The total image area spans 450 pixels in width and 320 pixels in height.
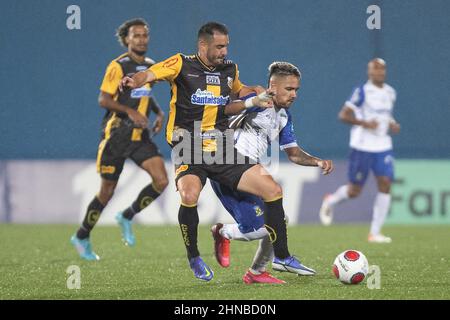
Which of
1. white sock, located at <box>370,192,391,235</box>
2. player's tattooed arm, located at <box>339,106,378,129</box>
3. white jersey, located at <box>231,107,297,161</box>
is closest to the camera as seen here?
white jersey, located at <box>231,107,297,161</box>

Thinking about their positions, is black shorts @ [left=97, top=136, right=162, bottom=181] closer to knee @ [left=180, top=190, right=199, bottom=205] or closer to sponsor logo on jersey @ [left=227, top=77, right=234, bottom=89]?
sponsor logo on jersey @ [left=227, top=77, right=234, bottom=89]

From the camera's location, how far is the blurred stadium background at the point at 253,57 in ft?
44.0

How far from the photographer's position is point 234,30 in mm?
13539

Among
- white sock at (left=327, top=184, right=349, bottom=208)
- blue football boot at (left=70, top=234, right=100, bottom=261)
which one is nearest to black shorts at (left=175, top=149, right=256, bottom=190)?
blue football boot at (left=70, top=234, right=100, bottom=261)

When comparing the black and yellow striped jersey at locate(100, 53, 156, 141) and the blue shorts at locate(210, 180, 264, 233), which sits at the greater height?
the black and yellow striped jersey at locate(100, 53, 156, 141)

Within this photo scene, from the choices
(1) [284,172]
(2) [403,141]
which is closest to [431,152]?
(2) [403,141]

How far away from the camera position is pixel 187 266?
7.78 meters

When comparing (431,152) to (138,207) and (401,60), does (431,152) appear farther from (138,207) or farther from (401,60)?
(138,207)

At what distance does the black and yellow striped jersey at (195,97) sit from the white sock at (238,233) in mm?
637

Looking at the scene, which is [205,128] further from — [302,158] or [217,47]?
[302,158]

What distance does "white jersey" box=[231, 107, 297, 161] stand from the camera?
6.80 metres

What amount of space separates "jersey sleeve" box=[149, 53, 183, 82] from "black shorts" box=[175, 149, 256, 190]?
2.11ft

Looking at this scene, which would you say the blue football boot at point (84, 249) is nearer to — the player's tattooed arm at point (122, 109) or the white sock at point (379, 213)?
the player's tattooed arm at point (122, 109)
